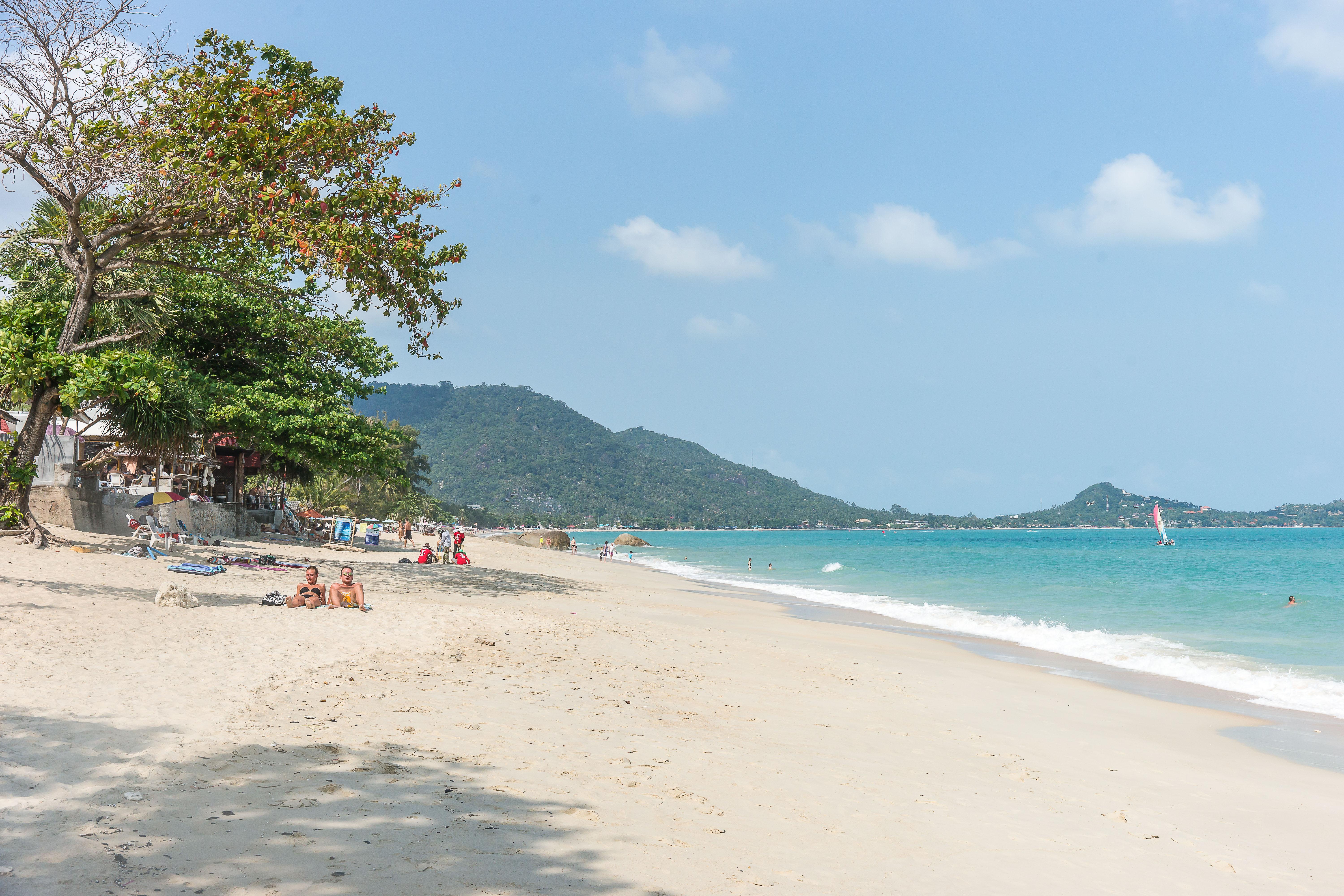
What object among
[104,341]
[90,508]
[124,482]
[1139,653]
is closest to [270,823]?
[104,341]

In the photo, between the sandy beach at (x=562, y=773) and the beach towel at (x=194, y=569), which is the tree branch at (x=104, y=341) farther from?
the sandy beach at (x=562, y=773)

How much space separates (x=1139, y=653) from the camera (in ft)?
54.7

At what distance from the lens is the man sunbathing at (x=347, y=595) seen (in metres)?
12.2

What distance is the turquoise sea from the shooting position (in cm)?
1549

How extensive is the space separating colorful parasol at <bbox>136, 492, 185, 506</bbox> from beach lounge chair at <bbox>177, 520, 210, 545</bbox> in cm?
58

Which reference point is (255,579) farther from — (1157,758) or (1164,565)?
(1164,565)

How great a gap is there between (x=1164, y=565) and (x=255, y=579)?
2248 inches

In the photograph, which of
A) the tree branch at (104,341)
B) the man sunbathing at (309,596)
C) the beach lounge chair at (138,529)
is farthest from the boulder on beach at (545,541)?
the man sunbathing at (309,596)

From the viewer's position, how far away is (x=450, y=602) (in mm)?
14805

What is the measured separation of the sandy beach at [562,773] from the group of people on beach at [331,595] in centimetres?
36

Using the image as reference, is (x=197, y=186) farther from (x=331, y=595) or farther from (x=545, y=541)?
(x=545, y=541)

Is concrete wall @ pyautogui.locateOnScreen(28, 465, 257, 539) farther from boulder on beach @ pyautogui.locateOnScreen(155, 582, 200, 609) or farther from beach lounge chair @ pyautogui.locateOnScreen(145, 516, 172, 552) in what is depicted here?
boulder on beach @ pyautogui.locateOnScreen(155, 582, 200, 609)

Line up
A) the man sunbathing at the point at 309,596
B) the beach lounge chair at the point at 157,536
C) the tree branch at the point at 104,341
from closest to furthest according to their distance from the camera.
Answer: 1. the man sunbathing at the point at 309,596
2. the tree branch at the point at 104,341
3. the beach lounge chair at the point at 157,536

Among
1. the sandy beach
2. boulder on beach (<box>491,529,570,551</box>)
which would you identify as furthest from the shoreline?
boulder on beach (<box>491,529,570,551</box>)
